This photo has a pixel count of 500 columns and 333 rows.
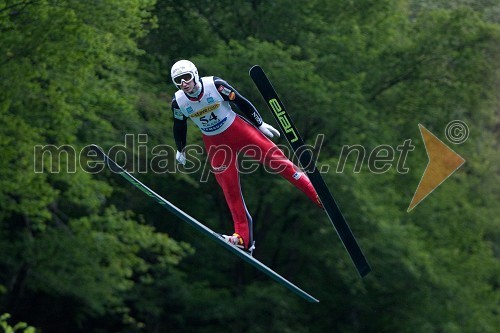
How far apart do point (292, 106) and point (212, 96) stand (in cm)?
1393

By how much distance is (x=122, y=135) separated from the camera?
21375 mm

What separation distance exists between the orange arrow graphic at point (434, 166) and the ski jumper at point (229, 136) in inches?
654

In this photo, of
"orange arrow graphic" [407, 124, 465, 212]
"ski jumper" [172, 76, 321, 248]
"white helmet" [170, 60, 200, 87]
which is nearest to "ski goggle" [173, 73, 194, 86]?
"white helmet" [170, 60, 200, 87]

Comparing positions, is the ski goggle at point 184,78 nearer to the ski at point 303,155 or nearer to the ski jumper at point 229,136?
the ski jumper at point 229,136

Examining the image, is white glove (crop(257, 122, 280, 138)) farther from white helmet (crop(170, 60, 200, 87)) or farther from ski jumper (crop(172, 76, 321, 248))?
white helmet (crop(170, 60, 200, 87))

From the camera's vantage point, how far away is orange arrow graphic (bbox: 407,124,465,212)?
26.8m

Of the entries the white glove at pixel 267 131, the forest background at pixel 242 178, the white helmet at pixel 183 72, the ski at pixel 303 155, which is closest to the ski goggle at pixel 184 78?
the white helmet at pixel 183 72

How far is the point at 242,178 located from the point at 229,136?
14549 millimetres

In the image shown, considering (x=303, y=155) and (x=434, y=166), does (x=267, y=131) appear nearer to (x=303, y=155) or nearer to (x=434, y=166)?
(x=303, y=155)

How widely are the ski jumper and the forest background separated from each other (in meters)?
9.58

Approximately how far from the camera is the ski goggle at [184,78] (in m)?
8.77

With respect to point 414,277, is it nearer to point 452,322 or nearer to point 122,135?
point 452,322

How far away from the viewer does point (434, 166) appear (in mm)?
27844

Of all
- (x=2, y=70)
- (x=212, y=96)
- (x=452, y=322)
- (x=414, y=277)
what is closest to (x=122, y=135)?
(x=2, y=70)
